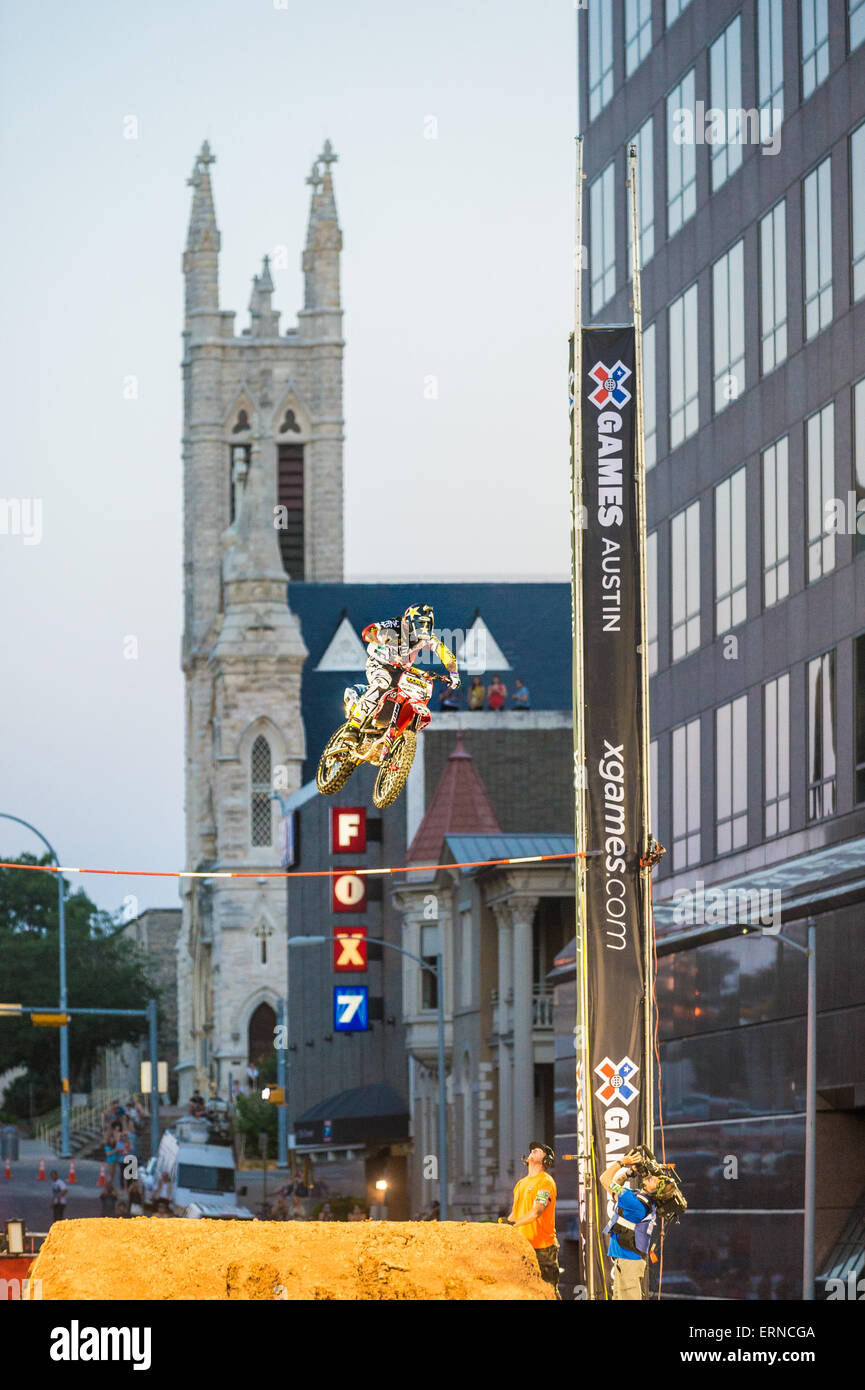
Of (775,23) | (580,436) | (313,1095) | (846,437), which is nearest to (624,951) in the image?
(580,436)

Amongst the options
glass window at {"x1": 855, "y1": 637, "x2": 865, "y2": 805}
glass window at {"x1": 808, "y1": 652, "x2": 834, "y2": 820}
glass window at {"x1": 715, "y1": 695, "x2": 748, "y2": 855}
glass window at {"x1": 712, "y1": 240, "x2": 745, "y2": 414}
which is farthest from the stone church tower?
glass window at {"x1": 855, "y1": 637, "x2": 865, "y2": 805}

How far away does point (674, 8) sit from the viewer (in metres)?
45.5

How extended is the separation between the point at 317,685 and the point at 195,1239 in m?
97.7

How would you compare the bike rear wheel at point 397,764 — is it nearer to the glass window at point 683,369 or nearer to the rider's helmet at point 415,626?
the rider's helmet at point 415,626

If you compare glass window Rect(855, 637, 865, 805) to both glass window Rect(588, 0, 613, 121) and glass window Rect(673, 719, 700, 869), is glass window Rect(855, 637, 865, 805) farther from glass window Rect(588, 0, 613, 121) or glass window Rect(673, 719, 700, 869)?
glass window Rect(588, 0, 613, 121)

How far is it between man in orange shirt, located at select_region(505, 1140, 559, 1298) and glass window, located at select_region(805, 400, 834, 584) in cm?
2006

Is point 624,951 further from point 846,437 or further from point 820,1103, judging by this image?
point 846,437

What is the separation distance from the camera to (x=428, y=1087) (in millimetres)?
69562

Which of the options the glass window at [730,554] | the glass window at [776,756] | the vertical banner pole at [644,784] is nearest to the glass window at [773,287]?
the glass window at [730,554]

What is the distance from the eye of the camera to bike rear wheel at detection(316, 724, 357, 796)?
1992 centimetres

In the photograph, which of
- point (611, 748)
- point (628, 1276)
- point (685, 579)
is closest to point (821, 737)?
point (685, 579)

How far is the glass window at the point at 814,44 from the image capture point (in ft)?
123

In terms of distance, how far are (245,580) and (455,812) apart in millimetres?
44236

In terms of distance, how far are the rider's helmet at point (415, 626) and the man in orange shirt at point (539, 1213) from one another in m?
3.71
